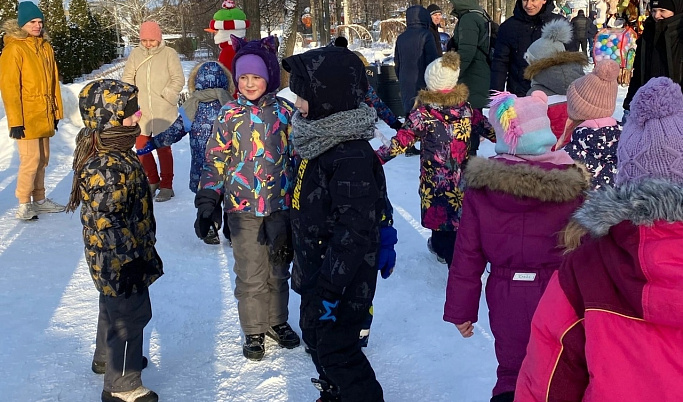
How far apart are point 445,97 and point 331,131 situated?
194 centimetres

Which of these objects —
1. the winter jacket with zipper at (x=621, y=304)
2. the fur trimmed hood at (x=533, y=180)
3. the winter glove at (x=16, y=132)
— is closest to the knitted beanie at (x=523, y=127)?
the fur trimmed hood at (x=533, y=180)

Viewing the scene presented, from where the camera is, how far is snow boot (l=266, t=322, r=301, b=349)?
3.77 m

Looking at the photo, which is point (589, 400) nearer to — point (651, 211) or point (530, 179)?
point (651, 211)

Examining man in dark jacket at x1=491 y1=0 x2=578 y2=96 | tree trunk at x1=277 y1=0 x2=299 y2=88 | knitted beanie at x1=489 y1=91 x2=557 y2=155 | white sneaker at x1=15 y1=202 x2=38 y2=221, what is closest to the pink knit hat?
white sneaker at x1=15 y1=202 x2=38 y2=221

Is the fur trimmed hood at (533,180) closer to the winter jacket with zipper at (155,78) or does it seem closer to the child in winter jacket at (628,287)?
the child in winter jacket at (628,287)

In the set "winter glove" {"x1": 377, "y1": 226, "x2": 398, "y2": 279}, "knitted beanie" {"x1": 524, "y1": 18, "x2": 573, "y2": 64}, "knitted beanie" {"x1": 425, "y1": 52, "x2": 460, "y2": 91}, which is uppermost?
"knitted beanie" {"x1": 524, "y1": 18, "x2": 573, "y2": 64}

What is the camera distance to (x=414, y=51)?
8.38 m

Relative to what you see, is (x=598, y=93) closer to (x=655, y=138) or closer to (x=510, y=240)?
(x=510, y=240)

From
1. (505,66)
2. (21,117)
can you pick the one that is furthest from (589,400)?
(21,117)

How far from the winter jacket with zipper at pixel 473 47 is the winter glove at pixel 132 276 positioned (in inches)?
207

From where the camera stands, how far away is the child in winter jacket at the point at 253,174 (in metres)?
3.42

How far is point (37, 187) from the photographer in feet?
22.0

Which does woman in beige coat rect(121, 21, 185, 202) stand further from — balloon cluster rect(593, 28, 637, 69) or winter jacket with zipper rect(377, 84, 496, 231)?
balloon cluster rect(593, 28, 637, 69)

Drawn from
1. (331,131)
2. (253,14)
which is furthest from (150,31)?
(253,14)
